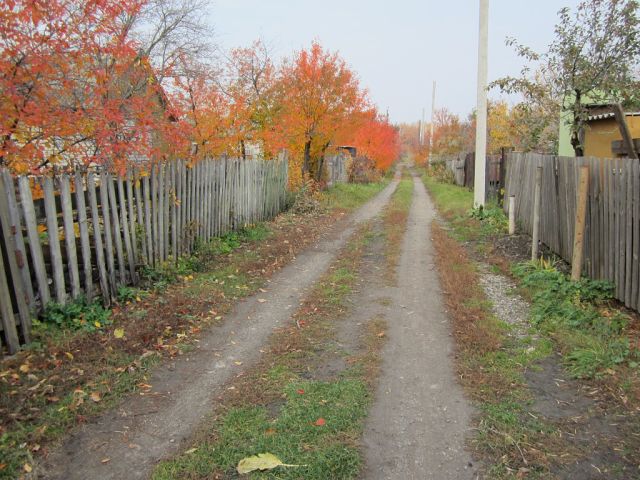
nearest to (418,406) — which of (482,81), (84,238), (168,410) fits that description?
(168,410)

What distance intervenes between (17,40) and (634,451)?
6563mm

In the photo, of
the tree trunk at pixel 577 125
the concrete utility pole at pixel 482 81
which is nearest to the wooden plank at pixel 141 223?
the tree trunk at pixel 577 125

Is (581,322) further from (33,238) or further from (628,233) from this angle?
(33,238)

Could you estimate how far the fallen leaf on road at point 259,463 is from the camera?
3.03m

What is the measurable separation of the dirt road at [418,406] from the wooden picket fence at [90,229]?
341 centimetres

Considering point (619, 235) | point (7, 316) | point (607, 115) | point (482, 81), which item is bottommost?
point (7, 316)

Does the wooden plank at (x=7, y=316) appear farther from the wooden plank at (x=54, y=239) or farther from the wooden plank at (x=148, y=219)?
the wooden plank at (x=148, y=219)

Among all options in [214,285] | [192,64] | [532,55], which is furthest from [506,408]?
[192,64]

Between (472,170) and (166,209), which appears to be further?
(472,170)

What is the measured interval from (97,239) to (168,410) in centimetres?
286

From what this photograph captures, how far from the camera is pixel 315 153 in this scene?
19.2 m

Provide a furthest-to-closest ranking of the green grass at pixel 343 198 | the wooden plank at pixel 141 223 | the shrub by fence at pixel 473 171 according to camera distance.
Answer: the green grass at pixel 343 198, the shrub by fence at pixel 473 171, the wooden plank at pixel 141 223

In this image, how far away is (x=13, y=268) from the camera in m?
4.58

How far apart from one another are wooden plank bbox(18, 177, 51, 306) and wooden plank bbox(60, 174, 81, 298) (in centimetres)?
36
